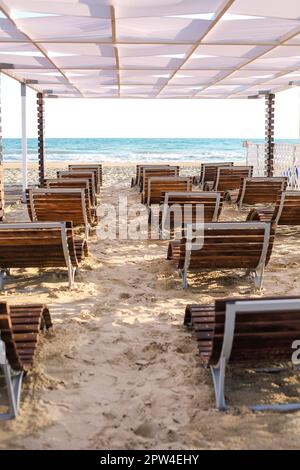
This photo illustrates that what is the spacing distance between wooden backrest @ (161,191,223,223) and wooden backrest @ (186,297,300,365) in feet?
12.8

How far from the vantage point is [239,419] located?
107 inches

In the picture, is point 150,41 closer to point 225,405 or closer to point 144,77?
point 144,77

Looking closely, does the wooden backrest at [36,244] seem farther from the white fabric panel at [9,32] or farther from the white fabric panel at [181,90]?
the white fabric panel at [181,90]

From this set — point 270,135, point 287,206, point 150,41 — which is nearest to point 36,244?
point 150,41

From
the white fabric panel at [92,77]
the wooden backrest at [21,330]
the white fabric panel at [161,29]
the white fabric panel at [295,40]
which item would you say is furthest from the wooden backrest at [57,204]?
the white fabric panel at [92,77]

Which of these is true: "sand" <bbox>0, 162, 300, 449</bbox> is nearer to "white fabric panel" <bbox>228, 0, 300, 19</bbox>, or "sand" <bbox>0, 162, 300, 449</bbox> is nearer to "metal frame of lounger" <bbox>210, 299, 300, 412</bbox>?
"metal frame of lounger" <bbox>210, 299, 300, 412</bbox>

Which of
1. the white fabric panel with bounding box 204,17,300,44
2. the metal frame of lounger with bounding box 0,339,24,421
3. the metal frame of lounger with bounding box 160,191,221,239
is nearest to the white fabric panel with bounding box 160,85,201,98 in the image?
the white fabric panel with bounding box 204,17,300,44

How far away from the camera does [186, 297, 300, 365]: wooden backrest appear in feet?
8.57

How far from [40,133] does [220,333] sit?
482 inches

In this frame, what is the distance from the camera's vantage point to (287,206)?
6.91 m

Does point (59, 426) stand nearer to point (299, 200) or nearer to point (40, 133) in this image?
point (299, 200)

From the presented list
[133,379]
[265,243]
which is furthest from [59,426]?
[265,243]

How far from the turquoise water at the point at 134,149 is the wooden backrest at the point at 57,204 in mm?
36538

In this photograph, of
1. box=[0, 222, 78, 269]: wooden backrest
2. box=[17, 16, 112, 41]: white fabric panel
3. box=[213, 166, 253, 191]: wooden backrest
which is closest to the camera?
box=[0, 222, 78, 269]: wooden backrest
